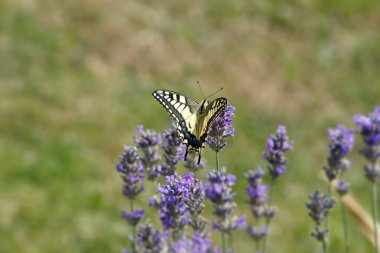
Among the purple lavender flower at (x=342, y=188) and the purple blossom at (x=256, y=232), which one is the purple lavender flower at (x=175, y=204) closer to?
the purple blossom at (x=256, y=232)

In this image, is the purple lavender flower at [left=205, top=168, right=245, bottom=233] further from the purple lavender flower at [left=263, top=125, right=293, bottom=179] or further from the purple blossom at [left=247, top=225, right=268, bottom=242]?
the purple blossom at [left=247, top=225, right=268, bottom=242]

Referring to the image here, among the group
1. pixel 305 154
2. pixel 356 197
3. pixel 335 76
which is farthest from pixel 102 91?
pixel 335 76

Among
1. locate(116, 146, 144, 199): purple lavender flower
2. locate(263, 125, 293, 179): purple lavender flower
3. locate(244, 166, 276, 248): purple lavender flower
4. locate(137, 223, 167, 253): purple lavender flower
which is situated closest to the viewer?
locate(116, 146, 144, 199): purple lavender flower

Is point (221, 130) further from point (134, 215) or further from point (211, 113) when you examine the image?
point (134, 215)

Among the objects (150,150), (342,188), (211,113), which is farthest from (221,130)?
(342,188)

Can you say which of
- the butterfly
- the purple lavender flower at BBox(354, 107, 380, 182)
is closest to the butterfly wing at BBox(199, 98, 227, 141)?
the butterfly

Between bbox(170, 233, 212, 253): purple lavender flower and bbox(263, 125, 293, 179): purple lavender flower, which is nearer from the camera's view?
bbox(170, 233, 212, 253): purple lavender flower
